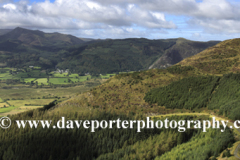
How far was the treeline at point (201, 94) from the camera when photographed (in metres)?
61.3

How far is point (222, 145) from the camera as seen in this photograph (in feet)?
121

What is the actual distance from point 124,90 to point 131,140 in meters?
34.9

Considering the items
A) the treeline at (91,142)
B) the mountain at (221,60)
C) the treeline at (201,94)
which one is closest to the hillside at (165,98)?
the treeline at (201,94)

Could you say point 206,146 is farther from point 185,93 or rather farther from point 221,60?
point 221,60

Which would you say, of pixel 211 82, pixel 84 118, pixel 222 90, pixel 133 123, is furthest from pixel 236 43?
pixel 84 118

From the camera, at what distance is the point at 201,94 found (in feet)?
238

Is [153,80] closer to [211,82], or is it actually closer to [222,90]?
[211,82]

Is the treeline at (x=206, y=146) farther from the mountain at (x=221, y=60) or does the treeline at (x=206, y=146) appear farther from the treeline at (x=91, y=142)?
the mountain at (x=221, y=60)

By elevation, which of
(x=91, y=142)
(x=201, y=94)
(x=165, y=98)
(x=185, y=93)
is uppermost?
(x=201, y=94)

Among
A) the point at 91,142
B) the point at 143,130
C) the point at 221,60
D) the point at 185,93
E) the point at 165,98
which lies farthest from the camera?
the point at 221,60

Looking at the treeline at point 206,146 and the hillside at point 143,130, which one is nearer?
the treeline at point 206,146

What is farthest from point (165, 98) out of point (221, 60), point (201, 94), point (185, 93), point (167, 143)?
point (221, 60)

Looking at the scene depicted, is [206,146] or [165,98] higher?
[165,98]

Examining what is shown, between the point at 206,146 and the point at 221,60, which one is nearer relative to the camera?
the point at 206,146
